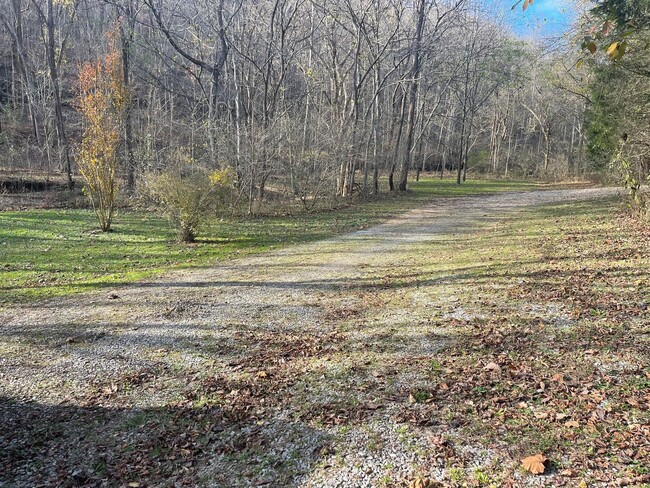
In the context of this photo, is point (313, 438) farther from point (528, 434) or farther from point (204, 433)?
point (528, 434)

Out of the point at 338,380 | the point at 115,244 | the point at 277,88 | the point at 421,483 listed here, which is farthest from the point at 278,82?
the point at 421,483

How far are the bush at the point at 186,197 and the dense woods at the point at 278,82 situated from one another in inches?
30.5

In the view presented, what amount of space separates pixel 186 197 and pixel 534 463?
31.0 ft

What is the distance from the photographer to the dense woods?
17.2m

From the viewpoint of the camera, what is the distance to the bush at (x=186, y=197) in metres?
10.8

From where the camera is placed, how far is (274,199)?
1920cm

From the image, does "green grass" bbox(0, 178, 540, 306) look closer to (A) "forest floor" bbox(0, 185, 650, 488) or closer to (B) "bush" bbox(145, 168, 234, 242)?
(B) "bush" bbox(145, 168, 234, 242)

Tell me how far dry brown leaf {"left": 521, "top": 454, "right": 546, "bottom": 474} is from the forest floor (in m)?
0.04

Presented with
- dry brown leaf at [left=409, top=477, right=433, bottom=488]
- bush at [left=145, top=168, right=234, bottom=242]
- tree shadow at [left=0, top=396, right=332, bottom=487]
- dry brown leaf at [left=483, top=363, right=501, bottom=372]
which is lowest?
tree shadow at [left=0, top=396, right=332, bottom=487]

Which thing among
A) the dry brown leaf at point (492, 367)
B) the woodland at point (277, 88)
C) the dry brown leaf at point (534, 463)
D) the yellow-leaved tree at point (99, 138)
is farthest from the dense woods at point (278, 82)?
the dry brown leaf at point (534, 463)

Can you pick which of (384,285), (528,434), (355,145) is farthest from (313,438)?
(355,145)

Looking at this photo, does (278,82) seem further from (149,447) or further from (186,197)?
(149,447)

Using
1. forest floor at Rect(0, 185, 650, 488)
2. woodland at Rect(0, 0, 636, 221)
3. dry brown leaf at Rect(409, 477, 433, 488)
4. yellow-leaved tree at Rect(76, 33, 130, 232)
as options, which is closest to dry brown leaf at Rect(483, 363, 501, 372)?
forest floor at Rect(0, 185, 650, 488)

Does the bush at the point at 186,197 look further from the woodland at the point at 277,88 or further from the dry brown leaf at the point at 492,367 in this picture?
the dry brown leaf at the point at 492,367
